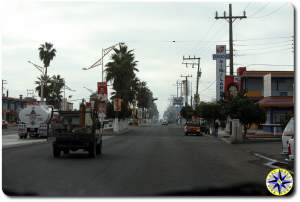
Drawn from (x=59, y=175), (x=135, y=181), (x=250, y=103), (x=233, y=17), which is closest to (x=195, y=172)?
(x=135, y=181)

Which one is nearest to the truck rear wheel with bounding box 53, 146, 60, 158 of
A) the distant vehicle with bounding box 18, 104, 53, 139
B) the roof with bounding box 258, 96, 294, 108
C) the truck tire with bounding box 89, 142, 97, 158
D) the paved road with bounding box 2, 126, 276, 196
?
the paved road with bounding box 2, 126, 276, 196

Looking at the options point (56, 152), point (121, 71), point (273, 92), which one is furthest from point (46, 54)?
point (56, 152)

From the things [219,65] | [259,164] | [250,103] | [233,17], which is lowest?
[259,164]

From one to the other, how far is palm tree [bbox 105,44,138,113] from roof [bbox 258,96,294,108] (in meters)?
20.0

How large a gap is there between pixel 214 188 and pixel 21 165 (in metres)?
9.28

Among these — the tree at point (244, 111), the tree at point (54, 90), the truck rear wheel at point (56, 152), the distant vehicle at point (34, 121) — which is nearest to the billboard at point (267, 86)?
the tree at point (244, 111)

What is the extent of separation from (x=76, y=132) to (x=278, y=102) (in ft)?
124

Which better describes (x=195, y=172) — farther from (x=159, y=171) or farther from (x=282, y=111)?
(x=282, y=111)

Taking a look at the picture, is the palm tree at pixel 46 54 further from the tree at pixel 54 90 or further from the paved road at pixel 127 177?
the paved road at pixel 127 177

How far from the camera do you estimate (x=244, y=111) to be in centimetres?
3866

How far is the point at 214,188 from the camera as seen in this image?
12219mm

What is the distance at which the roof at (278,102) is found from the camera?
56.2 m

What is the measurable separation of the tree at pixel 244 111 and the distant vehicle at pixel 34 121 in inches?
650

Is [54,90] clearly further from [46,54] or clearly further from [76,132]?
[76,132]
